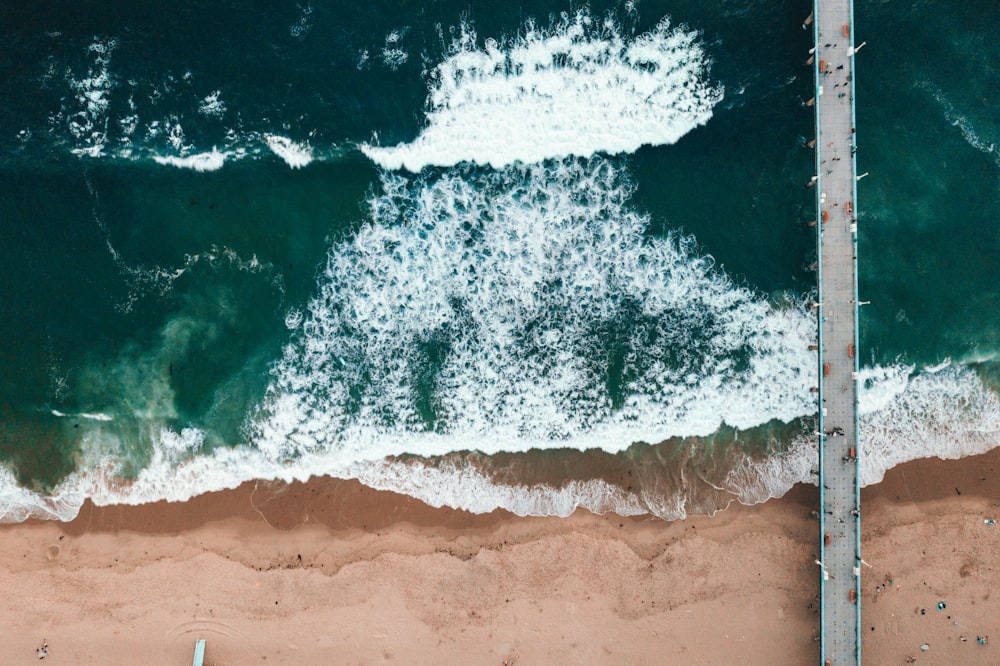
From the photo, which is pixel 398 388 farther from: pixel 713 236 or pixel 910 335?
pixel 910 335

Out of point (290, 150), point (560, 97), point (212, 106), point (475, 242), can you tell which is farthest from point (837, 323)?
point (212, 106)

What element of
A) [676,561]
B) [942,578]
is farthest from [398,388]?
[942,578]

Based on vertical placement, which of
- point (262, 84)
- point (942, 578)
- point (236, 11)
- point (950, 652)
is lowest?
point (950, 652)

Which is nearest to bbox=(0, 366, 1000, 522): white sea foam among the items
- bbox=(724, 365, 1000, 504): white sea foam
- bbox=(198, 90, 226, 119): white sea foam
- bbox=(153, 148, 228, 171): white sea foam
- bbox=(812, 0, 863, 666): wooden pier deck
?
bbox=(724, 365, 1000, 504): white sea foam

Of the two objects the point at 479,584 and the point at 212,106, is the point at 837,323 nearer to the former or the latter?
the point at 479,584

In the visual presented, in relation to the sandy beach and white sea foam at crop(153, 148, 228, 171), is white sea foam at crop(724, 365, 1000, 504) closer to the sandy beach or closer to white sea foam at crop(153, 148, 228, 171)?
the sandy beach

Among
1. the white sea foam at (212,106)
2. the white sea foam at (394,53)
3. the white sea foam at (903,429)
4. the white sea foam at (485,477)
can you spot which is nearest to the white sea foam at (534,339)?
the white sea foam at (485,477)
